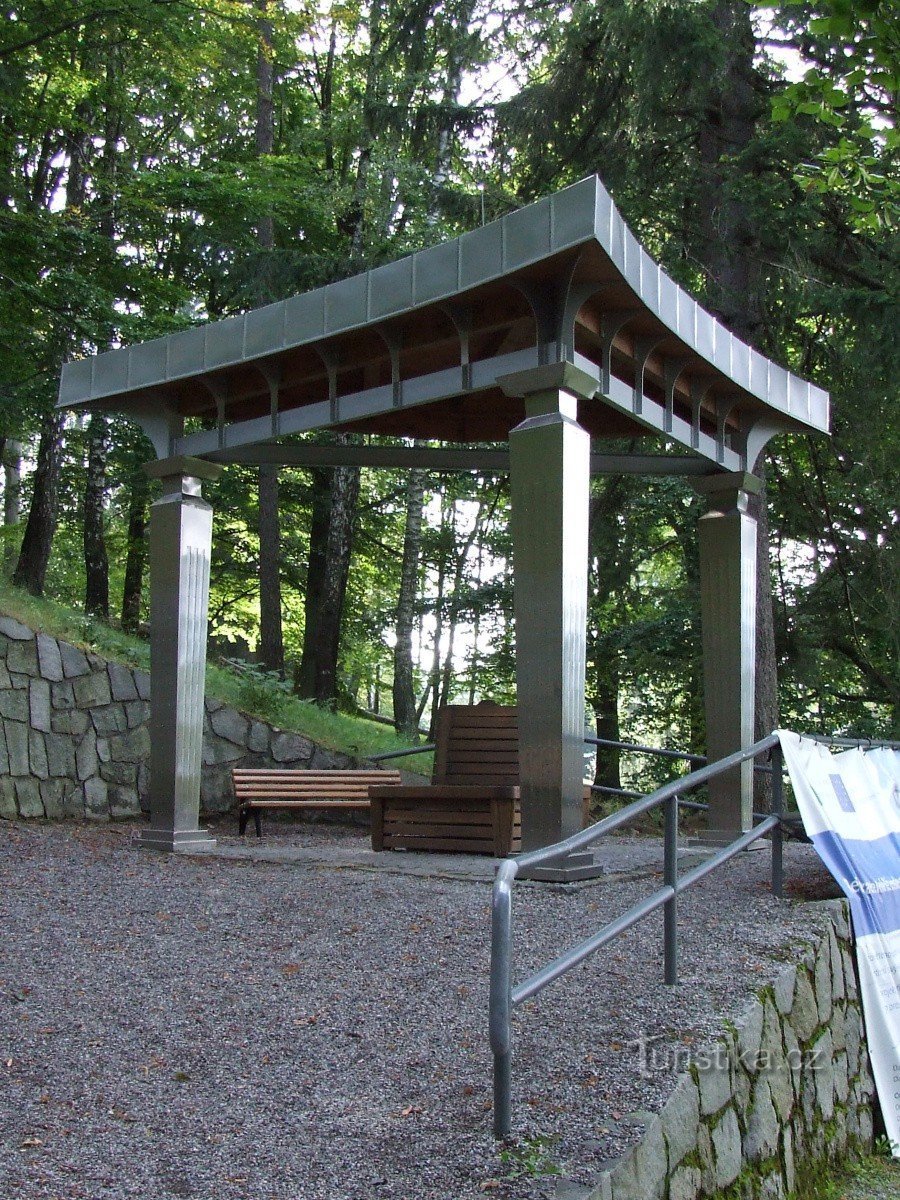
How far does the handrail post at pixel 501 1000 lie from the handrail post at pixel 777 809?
3728 millimetres

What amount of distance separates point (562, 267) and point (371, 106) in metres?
8.78

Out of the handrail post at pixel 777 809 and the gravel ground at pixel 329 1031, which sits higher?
the handrail post at pixel 777 809

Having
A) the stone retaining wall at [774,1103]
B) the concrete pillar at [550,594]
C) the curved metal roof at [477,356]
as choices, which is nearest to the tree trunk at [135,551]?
the curved metal roof at [477,356]

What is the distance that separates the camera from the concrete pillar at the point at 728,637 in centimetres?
951

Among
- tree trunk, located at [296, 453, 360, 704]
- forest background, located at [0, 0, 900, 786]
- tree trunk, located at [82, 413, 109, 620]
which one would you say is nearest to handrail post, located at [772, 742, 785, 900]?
forest background, located at [0, 0, 900, 786]

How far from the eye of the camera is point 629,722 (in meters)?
18.7

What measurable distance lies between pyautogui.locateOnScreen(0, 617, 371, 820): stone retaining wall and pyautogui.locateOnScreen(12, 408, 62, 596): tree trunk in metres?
4.54

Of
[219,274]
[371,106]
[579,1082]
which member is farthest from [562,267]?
[219,274]

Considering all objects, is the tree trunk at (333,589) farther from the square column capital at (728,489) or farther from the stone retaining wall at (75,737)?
the square column capital at (728,489)

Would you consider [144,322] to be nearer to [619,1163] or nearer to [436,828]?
[436,828]

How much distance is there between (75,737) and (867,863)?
8169 mm

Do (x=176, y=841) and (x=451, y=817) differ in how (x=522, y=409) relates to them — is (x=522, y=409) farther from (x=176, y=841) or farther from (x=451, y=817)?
(x=176, y=841)

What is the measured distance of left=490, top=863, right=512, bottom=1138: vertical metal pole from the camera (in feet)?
10.6

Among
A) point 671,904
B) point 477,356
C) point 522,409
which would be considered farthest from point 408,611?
point 671,904
